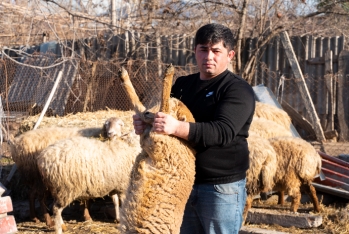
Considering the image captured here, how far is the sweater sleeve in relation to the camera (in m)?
2.44

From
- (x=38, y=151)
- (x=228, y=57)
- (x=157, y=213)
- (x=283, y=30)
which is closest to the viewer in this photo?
(x=157, y=213)

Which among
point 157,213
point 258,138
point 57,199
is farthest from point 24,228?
point 157,213

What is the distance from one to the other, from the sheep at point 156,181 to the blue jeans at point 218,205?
284mm

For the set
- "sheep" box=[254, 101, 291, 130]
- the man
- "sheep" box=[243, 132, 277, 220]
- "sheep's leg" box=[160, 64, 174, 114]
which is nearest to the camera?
"sheep's leg" box=[160, 64, 174, 114]

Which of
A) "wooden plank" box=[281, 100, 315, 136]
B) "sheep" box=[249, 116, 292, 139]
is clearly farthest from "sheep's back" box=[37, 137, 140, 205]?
"wooden plank" box=[281, 100, 315, 136]

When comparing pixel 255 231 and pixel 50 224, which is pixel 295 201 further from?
pixel 50 224

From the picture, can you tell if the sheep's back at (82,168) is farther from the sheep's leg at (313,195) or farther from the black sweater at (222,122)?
the black sweater at (222,122)

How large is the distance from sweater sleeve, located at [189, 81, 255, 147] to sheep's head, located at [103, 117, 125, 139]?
4660 mm

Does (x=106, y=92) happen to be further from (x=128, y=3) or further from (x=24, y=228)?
(x=24, y=228)

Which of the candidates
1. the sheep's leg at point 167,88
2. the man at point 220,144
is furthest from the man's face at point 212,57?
the sheep's leg at point 167,88

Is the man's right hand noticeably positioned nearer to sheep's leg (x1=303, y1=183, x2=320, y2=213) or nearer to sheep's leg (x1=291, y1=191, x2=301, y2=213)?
sheep's leg (x1=291, y1=191, x2=301, y2=213)

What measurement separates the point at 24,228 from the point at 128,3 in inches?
264

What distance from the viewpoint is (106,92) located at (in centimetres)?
1092

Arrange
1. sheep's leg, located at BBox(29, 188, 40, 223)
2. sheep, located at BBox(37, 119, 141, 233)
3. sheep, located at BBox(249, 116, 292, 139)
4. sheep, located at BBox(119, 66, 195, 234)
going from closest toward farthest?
sheep, located at BBox(119, 66, 195, 234) → sheep, located at BBox(37, 119, 141, 233) → sheep's leg, located at BBox(29, 188, 40, 223) → sheep, located at BBox(249, 116, 292, 139)
